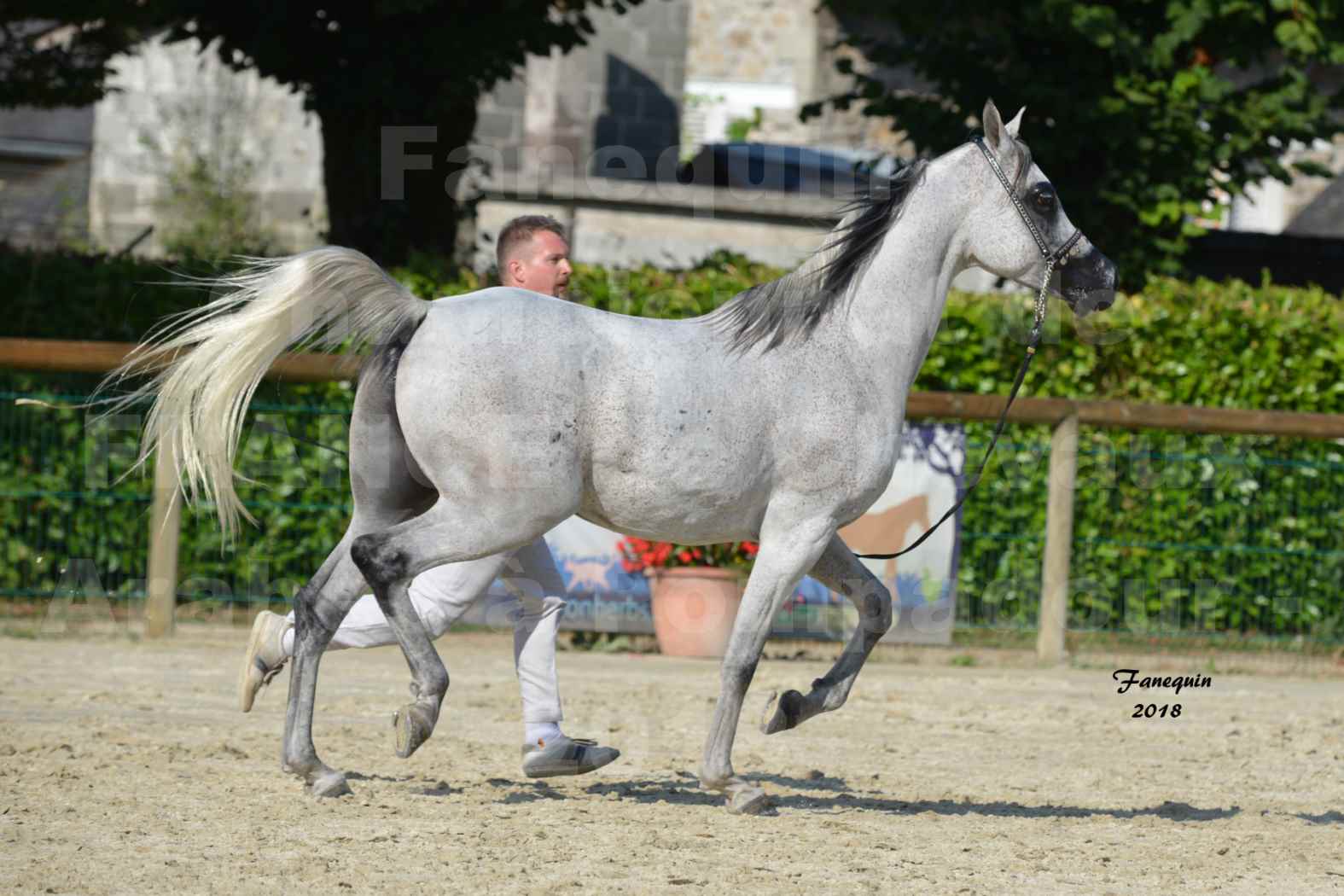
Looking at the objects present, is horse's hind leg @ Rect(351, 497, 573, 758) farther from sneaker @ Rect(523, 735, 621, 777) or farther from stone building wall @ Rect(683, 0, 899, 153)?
stone building wall @ Rect(683, 0, 899, 153)

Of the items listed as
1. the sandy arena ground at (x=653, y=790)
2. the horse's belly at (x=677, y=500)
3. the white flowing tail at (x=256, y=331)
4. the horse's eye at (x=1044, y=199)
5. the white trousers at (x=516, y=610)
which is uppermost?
the horse's eye at (x=1044, y=199)

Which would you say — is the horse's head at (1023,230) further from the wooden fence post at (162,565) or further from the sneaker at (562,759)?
the wooden fence post at (162,565)

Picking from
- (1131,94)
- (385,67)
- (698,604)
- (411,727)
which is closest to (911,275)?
(411,727)

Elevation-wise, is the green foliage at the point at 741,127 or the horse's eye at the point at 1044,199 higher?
the green foliage at the point at 741,127

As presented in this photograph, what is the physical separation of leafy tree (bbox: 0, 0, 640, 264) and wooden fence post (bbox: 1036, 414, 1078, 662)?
4190 millimetres

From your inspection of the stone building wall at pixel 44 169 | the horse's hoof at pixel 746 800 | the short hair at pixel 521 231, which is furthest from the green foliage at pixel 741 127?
the horse's hoof at pixel 746 800

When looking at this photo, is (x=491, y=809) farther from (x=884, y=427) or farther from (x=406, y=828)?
(x=884, y=427)

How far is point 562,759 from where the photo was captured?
5211 mm

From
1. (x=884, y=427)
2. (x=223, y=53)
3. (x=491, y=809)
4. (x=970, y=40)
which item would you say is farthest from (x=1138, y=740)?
(x=223, y=53)

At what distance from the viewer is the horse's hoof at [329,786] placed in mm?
4828

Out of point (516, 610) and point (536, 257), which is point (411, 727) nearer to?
point (516, 610)

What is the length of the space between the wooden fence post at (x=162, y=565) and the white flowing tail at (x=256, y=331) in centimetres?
408

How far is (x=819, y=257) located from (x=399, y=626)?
1.63 metres

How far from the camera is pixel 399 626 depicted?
465 centimetres
